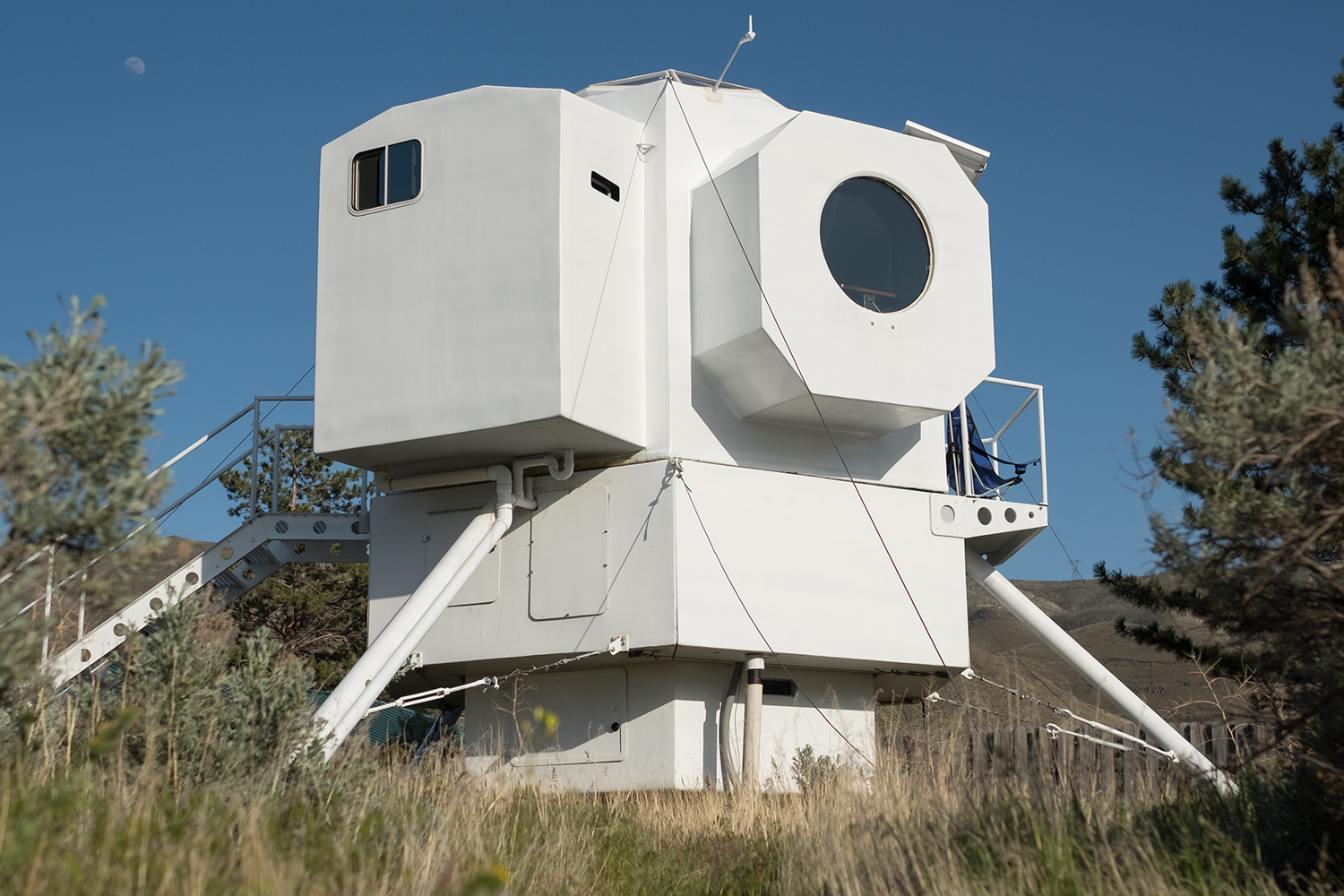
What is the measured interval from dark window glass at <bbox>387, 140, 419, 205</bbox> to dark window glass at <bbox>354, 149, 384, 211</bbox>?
0.44 ft

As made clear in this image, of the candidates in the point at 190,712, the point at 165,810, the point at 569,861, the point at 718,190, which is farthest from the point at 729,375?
the point at 165,810

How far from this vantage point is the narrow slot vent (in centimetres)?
1474

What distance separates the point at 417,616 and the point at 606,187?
5.44m

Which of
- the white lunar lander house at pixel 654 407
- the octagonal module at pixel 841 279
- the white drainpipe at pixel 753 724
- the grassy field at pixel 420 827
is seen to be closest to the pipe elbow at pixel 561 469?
the white lunar lander house at pixel 654 407

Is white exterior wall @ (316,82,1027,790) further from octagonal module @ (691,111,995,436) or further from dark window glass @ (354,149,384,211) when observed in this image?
dark window glass @ (354,149,384,211)

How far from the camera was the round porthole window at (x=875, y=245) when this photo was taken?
14.9 metres

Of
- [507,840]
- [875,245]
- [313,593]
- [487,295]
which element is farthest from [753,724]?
[313,593]

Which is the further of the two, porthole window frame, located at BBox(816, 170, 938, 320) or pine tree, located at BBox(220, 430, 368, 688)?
pine tree, located at BBox(220, 430, 368, 688)

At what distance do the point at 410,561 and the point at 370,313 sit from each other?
3.21m

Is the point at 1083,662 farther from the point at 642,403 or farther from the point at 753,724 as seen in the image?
the point at 642,403

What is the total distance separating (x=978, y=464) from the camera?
17.2 meters

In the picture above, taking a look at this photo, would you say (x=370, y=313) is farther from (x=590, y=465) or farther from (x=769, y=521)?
(x=769, y=521)

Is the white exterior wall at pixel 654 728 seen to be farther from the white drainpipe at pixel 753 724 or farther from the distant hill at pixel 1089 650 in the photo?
the distant hill at pixel 1089 650

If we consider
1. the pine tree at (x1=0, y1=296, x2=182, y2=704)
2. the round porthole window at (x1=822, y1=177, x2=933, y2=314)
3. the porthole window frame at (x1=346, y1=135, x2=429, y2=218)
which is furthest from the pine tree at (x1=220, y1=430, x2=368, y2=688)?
the pine tree at (x1=0, y1=296, x2=182, y2=704)
